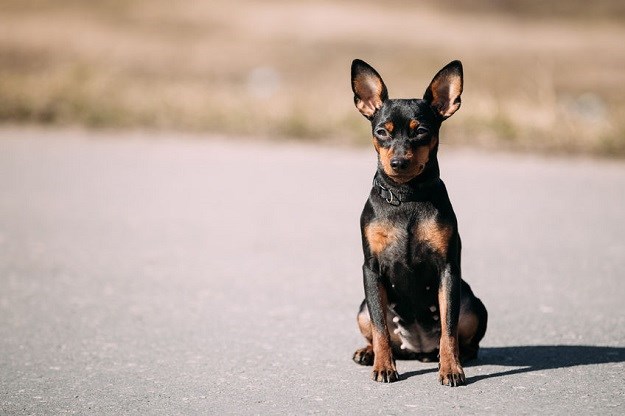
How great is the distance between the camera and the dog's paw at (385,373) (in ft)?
17.0

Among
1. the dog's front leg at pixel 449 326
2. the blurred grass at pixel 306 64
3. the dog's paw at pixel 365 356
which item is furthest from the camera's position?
the blurred grass at pixel 306 64

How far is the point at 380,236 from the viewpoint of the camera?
5.14 meters

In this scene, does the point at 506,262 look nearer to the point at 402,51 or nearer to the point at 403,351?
the point at 403,351

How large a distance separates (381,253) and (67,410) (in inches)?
58.4

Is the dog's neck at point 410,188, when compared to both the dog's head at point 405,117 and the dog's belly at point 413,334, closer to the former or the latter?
the dog's head at point 405,117

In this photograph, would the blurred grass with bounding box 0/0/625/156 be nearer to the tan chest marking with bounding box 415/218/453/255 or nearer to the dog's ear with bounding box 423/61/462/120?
the dog's ear with bounding box 423/61/462/120

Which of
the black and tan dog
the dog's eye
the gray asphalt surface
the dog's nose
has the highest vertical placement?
the dog's eye

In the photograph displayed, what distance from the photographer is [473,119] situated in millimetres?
14516

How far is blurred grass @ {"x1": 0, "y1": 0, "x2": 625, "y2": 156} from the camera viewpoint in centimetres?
1509

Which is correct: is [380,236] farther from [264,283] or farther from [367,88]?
[264,283]

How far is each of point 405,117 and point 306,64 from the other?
1429 inches

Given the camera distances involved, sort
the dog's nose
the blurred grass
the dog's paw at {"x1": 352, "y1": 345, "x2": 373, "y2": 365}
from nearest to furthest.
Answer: the dog's nose < the dog's paw at {"x1": 352, "y1": 345, "x2": 373, "y2": 365} < the blurred grass

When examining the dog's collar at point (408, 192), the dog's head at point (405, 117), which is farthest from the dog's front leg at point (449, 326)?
the dog's head at point (405, 117)

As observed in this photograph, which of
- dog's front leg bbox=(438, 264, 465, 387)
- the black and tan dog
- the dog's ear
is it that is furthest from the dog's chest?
the dog's ear
